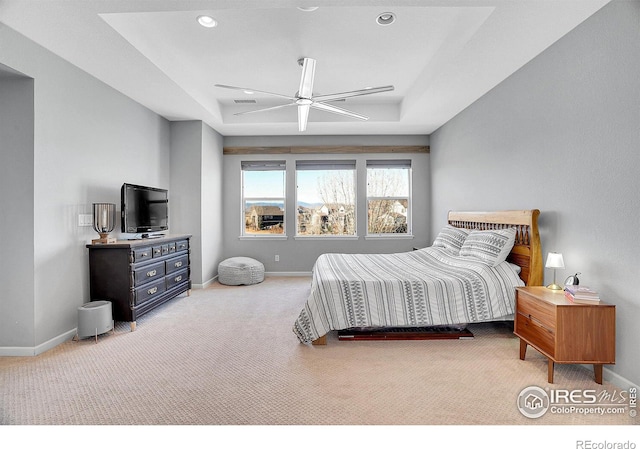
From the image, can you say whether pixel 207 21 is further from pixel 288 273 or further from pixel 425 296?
pixel 288 273

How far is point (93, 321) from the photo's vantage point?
295 centimetres

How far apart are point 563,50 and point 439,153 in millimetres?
2894

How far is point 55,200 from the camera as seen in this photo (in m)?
2.90

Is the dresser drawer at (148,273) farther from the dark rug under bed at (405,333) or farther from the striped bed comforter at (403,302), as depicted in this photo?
the dark rug under bed at (405,333)

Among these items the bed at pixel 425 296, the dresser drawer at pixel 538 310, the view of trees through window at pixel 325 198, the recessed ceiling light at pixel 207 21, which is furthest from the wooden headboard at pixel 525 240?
the recessed ceiling light at pixel 207 21

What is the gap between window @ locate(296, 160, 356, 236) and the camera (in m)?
6.11

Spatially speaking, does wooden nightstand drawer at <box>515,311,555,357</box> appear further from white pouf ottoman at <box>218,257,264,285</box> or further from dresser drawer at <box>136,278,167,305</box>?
white pouf ottoman at <box>218,257,264,285</box>

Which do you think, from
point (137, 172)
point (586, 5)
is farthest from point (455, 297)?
point (137, 172)

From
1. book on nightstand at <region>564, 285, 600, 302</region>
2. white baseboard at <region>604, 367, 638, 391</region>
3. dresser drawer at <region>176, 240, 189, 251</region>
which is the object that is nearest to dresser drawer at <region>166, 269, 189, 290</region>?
dresser drawer at <region>176, 240, 189, 251</region>

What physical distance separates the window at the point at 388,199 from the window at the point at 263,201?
1692 millimetres

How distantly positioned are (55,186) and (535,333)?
4.16 meters

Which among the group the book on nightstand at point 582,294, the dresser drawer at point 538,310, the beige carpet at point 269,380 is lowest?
the beige carpet at point 269,380

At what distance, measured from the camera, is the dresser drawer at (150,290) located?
3.35 metres

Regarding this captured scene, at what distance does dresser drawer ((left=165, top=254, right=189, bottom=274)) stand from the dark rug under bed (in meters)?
2.31
